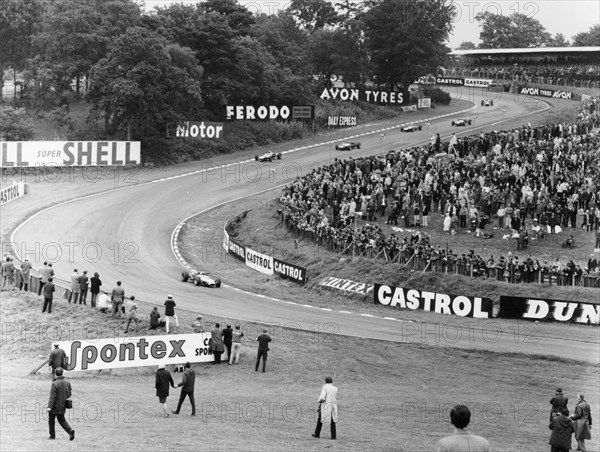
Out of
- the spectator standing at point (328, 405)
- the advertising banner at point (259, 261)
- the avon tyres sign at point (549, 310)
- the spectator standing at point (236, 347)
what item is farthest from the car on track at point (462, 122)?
the spectator standing at point (328, 405)

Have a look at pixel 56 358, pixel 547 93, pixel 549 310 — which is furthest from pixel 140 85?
pixel 547 93

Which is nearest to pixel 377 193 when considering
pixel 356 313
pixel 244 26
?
pixel 356 313

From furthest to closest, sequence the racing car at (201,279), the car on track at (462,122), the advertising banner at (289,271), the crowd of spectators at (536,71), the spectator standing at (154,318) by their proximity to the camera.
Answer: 1. the crowd of spectators at (536,71)
2. the car on track at (462,122)
3. the advertising banner at (289,271)
4. the racing car at (201,279)
5. the spectator standing at (154,318)

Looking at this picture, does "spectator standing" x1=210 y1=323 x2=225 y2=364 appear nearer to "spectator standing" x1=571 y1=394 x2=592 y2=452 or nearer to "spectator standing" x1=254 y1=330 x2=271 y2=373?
"spectator standing" x1=254 y1=330 x2=271 y2=373

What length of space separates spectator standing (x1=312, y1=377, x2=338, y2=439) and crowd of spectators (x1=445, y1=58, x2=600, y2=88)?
99216 mm

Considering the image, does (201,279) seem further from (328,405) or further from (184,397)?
(328,405)

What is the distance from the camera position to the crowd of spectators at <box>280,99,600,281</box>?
44844 mm

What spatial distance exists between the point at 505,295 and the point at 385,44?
73.1 m

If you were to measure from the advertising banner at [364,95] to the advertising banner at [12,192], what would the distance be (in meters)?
45.3

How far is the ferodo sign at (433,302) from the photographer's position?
39188 millimetres

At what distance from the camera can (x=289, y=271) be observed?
47844mm

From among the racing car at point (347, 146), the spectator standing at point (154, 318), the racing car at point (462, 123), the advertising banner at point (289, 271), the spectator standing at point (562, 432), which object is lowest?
the advertising banner at point (289, 271)

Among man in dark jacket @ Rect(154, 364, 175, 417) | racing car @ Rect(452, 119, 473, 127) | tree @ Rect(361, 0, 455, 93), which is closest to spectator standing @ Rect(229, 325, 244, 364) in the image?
man in dark jacket @ Rect(154, 364, 175, 417)

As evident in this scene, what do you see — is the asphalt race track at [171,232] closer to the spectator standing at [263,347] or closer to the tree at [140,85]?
the tree at [140,85]
